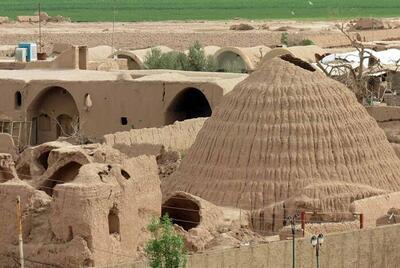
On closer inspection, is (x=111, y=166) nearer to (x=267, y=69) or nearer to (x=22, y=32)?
(x=267, y=69)

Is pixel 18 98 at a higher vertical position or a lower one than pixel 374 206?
higher

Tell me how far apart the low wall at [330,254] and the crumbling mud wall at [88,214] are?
111cm

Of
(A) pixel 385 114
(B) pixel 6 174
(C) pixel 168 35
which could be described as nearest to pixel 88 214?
(B) pixel 6 174

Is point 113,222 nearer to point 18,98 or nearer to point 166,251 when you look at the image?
point 166,251

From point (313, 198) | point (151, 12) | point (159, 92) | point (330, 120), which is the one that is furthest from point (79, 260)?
point (151, 12)

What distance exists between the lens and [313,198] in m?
24.8

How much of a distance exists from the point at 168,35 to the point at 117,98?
41.9 m

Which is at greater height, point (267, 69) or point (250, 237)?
point (267, 69)

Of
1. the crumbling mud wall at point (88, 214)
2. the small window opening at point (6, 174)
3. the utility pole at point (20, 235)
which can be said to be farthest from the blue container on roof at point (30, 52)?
the utility pole at point (20, 235)

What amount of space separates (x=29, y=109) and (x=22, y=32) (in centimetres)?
3917

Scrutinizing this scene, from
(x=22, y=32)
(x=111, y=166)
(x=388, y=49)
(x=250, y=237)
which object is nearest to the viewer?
(x=111, y=166)

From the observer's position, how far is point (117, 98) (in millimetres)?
37688

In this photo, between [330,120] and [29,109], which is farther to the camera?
[29,109]

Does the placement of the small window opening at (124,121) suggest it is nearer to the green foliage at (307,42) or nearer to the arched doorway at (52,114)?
the arched doorway at (52,114)
